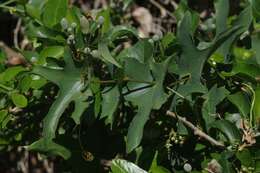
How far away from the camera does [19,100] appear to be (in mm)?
1728

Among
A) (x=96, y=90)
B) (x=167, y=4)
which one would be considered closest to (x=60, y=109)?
(x=96, y=90)

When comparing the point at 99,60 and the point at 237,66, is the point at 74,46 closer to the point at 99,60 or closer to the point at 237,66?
the point at 99,60

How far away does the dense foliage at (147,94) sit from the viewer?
1.49 metres

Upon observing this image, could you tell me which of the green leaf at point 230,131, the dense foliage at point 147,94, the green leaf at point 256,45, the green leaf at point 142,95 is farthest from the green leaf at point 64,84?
the green leaf at point 256,45

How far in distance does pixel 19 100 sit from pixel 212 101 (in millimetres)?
566

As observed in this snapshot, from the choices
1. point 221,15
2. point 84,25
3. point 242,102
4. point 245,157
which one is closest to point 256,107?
point 242,102

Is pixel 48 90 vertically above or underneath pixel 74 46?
underneath

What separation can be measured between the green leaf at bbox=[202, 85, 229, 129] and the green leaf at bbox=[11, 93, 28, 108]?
53cm

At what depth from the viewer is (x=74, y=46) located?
61.8 inches

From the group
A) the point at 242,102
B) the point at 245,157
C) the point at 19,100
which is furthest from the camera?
the point at 19,100

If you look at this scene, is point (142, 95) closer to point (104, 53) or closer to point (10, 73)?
point (104, 53)

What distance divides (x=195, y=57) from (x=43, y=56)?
1.61ft

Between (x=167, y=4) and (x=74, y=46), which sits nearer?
(x=74, y=46)

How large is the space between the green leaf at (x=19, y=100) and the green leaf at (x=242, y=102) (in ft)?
1.97
